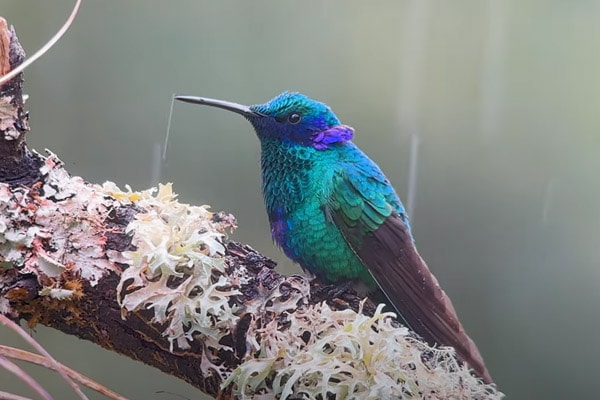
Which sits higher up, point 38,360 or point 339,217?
point 339,217

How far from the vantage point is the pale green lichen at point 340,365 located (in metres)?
0.92

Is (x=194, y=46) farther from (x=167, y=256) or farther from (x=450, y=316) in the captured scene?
(x=450, y=316)

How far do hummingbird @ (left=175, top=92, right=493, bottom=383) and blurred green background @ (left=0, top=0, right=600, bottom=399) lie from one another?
0.65 feet

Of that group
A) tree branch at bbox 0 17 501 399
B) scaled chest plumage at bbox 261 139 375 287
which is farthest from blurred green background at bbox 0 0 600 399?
tree branch at bbox 0 17 501 399

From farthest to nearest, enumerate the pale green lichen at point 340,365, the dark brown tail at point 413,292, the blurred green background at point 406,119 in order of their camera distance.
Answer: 1. the blurred green background at point 406,119
2. the dark brown tail at point 413,292
3. the pale green lichen at point 340,365

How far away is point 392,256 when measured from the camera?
3.90 feet

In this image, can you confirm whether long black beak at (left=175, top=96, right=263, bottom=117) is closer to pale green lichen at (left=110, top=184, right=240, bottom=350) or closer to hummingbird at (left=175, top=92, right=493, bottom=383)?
hummingbird at (left=175, top=92, right=493, bottom=383)

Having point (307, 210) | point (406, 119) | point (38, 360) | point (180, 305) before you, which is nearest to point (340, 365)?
point (180, 305)

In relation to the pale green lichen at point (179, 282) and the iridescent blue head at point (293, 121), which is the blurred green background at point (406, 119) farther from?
the pale green lichen at point (179, 282)

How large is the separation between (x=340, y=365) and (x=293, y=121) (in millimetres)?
550

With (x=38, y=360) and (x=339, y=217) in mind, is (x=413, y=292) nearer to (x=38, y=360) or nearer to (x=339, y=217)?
(x=339, y=217)

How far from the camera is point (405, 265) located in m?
1.18

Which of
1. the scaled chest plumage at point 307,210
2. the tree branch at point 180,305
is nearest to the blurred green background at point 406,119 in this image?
the scaled chest plumage at point 307,210

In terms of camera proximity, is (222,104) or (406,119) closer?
(222,104)
